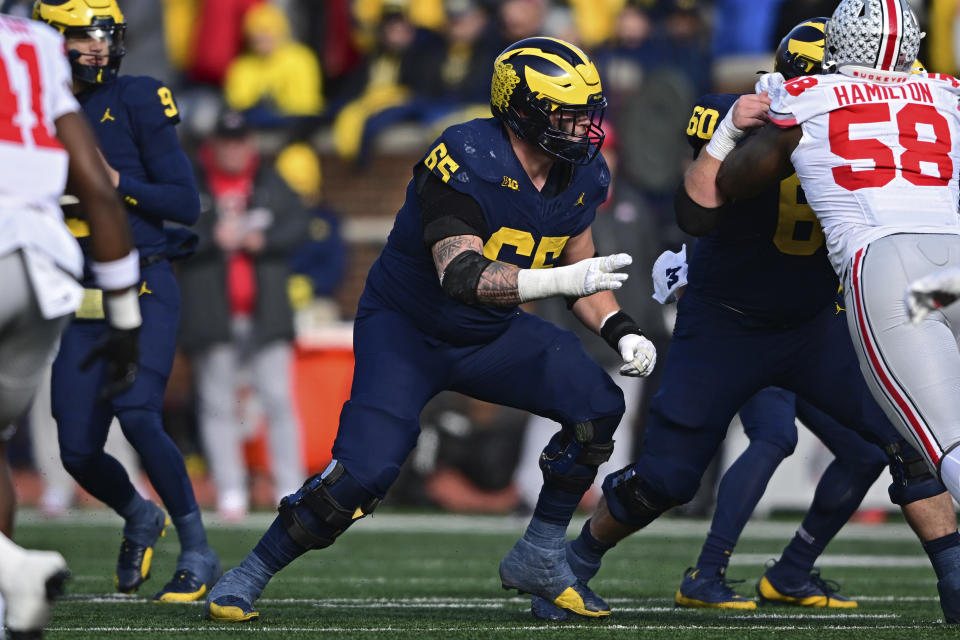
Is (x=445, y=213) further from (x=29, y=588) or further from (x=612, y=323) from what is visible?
(x=29, y=588)

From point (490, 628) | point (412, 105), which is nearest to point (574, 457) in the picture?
point (490, 628)

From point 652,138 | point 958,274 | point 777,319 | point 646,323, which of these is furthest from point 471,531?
point 958,274

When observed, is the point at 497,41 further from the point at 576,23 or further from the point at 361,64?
the point at 361,64

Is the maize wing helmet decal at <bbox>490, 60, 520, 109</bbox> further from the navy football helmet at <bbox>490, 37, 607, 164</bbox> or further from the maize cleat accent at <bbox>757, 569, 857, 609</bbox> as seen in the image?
the maize cleat accent at <bbox>757, 569, 857, 609</bbox>

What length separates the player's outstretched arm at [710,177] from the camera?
4.96 m

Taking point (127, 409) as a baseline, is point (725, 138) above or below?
above

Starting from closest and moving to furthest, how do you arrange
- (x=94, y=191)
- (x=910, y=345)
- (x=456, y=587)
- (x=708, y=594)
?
(x=94, y=191) < (x=910, y=345) < (x=708, y=594) < (x=456, y=587)

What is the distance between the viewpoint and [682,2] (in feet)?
38.8

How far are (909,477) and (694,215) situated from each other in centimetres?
118

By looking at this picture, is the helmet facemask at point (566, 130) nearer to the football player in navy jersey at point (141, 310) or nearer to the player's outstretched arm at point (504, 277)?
the player's outstretched arm at point (504, 277)

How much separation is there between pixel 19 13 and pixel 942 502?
5078 mm

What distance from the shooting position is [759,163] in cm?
487

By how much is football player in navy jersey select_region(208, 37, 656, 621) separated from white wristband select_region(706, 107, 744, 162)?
0.36m

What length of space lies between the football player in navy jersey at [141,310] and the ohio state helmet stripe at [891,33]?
2632mm
